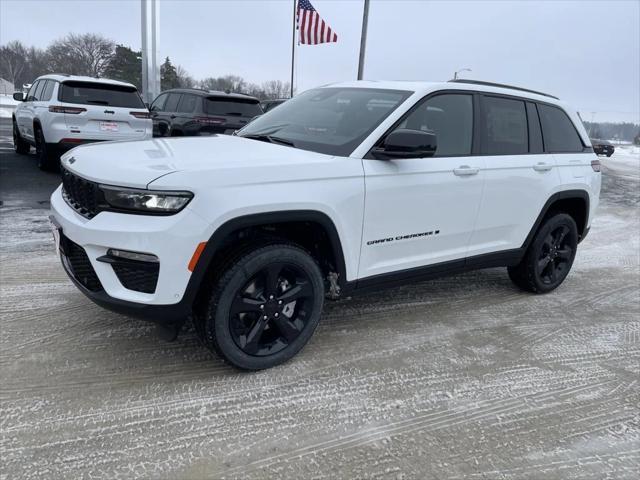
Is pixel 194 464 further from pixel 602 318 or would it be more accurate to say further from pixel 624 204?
pixel 624 204

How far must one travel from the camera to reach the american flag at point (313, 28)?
15.2 metres

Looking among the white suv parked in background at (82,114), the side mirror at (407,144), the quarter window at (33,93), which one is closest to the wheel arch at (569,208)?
the side mirror at (407,144)

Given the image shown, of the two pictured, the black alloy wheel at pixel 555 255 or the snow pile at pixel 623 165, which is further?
the snow pile at pixel 623 165

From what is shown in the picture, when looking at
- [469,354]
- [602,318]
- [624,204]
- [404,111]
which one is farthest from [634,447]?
[624,204]

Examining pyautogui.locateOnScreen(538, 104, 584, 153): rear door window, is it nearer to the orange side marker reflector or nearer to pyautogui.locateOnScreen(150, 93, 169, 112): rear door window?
the orange side marker reflector

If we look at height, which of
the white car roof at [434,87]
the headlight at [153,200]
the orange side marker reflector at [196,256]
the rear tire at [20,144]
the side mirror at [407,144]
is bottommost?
the rear tire at [20,144]

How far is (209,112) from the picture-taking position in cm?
1026

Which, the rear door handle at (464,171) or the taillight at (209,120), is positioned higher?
the rear door handle at (464,171)

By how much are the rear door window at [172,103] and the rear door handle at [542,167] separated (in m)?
8.51

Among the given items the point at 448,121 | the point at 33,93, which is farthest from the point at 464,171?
the point at 33,93

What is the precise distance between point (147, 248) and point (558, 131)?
3.89 m

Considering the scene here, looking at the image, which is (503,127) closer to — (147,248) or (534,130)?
(534,130)

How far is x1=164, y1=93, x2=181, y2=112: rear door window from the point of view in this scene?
1106cm

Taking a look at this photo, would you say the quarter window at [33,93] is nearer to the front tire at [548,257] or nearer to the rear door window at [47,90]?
the rear door window at [47,90]
